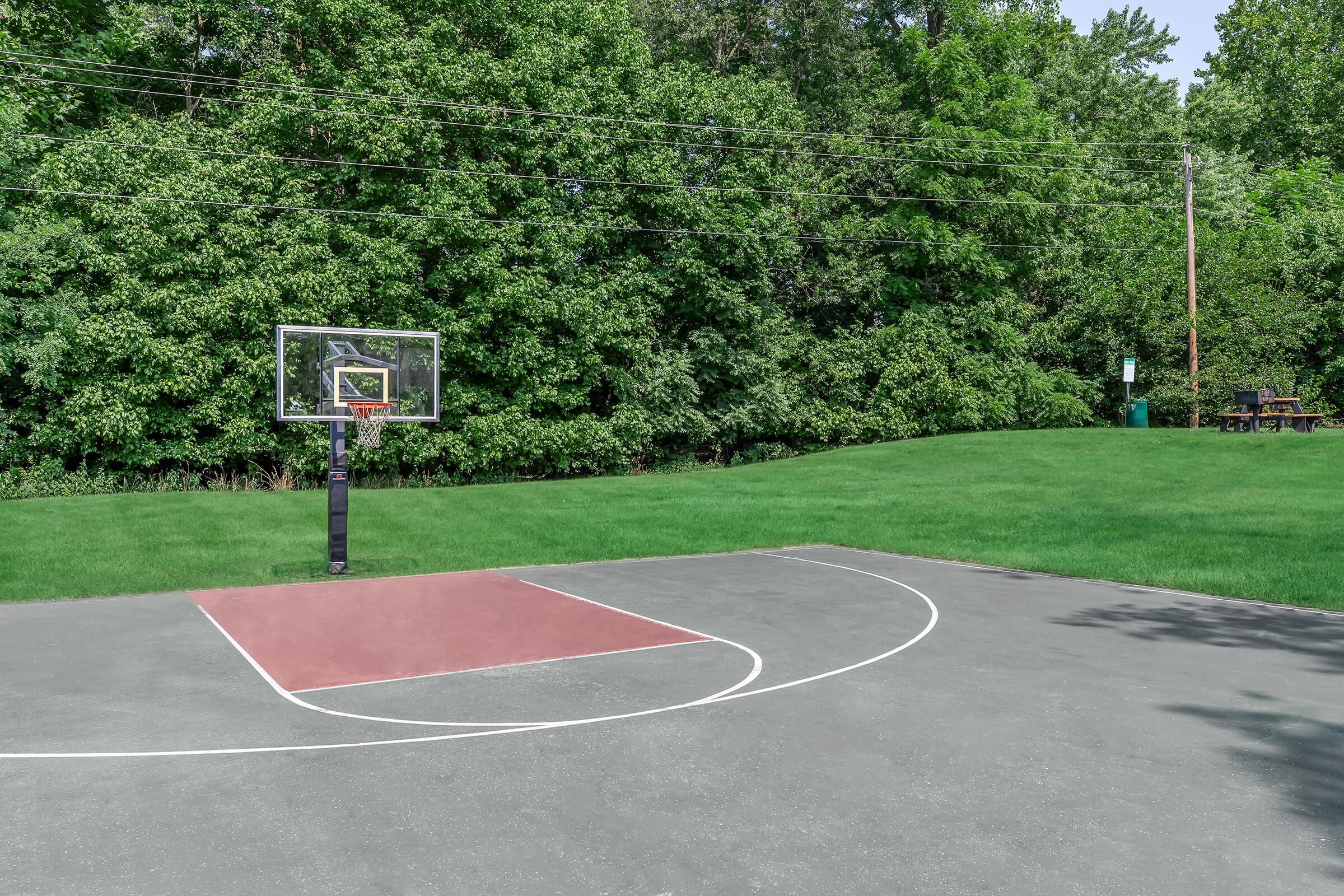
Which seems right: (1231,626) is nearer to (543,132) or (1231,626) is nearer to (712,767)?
(712,767)

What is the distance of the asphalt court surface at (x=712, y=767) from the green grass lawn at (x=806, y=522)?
4.03 m

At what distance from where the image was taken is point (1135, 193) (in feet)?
133

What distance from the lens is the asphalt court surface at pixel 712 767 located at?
14.7ft

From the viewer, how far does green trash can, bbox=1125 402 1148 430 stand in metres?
32.7

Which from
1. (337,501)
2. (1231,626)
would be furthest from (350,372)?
(1231,626)

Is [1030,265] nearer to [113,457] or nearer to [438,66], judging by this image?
[438,66]

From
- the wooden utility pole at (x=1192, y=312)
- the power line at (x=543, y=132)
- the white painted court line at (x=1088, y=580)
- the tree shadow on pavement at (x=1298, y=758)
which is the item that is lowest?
the tree shadow on pavement at (x=1298, y=758)

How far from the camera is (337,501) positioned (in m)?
13.6

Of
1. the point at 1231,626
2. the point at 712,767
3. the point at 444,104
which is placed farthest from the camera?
Answer: the point at 444,104

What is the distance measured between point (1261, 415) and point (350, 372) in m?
28.3

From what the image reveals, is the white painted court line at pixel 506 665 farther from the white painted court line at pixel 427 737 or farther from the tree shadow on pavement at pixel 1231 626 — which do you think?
the tree shadow on pavement at pixel 1231 626

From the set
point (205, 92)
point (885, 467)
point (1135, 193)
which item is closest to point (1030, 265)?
point (1135, 193)

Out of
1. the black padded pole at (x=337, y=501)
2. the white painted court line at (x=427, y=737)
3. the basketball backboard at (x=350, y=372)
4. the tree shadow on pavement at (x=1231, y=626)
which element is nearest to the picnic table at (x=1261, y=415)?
the tree shadow on pavement at (x=1231, y=626)

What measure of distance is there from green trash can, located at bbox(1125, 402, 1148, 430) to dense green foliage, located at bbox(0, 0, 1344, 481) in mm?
1559
